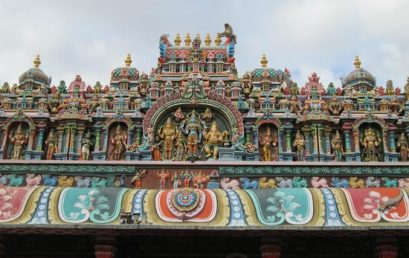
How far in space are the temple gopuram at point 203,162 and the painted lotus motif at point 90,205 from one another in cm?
4

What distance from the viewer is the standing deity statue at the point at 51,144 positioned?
21.9 m

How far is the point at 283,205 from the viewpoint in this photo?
16.0 m

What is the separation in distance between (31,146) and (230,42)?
925cm

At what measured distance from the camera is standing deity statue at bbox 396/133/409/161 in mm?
21866

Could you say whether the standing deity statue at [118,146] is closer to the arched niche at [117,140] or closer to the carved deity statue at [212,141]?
the arched niche at [117,140]

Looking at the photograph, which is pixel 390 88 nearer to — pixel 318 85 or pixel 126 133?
pixel 318 85

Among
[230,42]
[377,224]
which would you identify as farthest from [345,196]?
[230,42]

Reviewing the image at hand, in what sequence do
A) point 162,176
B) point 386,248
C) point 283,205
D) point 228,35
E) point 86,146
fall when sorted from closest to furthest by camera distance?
1. point 386,248
2. point 283,205
3. point 162,176
4. point 86,146
5. point 228,35

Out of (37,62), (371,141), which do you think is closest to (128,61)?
(37,62)

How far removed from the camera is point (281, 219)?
15.5 m

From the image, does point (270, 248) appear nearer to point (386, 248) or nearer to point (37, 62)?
point (386, 248)

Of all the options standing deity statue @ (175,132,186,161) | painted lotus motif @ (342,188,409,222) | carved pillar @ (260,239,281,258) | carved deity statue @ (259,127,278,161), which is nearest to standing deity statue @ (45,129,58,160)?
standing deity statue @ (175,132,186,161)

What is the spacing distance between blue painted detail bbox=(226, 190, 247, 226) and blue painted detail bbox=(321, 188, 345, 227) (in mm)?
2158

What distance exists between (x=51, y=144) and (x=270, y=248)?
10211 mm
